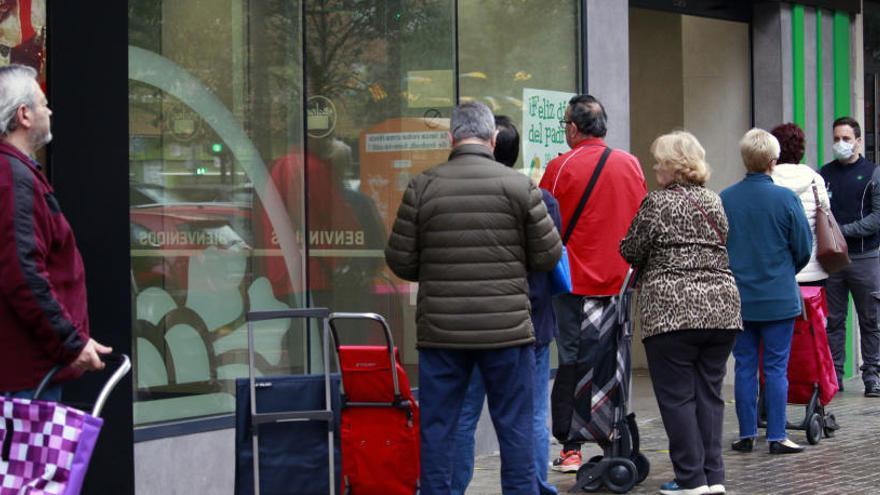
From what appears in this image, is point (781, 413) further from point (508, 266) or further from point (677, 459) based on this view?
point (508, 266)

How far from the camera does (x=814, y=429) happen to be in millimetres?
9508

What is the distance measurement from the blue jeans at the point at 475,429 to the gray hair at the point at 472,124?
3.72 ft

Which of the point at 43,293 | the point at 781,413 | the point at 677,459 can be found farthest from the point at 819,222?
the point at 43,293

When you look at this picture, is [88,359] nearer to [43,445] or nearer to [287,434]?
[43,445]

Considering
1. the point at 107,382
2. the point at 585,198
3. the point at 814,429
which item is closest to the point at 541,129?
the point at 585,198

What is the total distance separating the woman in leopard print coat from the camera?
24.0 feet

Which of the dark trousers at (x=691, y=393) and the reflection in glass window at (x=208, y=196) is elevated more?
the reflection in glass window at (x=208, y=196)

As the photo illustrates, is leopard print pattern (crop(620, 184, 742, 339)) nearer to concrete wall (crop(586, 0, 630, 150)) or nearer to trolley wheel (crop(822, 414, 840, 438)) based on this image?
trolley wheel (crop(822, 414, 840, 438))

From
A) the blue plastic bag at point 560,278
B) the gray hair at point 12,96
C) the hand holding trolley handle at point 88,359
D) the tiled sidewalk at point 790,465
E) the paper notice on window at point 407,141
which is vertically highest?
the paper notice on window at point 407,141

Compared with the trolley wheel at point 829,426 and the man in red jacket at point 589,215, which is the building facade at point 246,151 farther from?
the trolley wheel at point 829,426

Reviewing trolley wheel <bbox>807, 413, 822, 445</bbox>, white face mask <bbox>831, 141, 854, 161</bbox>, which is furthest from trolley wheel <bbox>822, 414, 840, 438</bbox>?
white face mask <bbox>831, 141, 854, 161</bbox>

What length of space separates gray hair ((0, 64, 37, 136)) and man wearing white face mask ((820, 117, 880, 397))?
8.31 meters

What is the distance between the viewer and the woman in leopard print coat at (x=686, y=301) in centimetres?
731

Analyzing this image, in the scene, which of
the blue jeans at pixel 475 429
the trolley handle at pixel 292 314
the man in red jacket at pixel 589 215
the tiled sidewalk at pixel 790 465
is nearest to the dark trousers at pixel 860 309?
the tiled sidewalk at pixel 790 465
